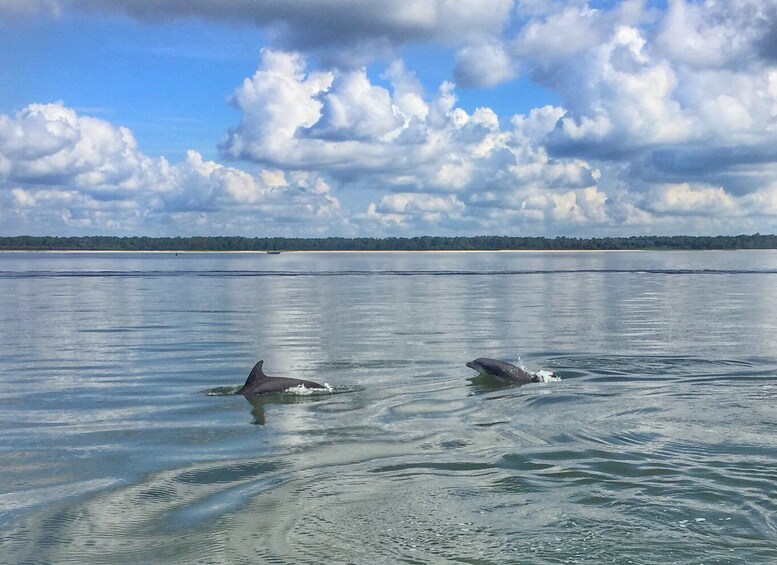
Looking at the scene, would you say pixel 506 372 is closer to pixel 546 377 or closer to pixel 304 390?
pixel 546 377

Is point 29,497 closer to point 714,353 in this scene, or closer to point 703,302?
Answer: point 714,353

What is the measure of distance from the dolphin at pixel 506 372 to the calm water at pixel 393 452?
60 cm

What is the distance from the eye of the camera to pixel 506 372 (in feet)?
72.6

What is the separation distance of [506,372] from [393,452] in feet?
26.0

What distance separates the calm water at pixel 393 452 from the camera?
10.5 metres

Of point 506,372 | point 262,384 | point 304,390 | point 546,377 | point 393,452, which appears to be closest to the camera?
point 393,452

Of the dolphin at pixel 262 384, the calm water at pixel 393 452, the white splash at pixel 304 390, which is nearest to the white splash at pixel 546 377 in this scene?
the calm water at pixel 393 452

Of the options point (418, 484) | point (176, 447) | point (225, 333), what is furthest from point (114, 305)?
point (418, 484)

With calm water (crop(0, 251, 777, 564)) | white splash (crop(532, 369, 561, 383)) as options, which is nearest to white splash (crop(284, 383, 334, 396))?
calm water (crop(0, 251, 777, 564))

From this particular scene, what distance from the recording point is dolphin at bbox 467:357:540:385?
22.1m

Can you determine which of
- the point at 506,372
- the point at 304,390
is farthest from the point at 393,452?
the point at 506,372

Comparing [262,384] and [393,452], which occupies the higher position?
[262,384]

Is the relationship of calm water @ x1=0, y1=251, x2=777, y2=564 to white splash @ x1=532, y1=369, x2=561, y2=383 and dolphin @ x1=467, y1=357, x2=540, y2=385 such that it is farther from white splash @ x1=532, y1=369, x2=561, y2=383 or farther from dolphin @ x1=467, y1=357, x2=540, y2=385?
dolphin @ x1=467, y1=357, x2=540, y2=385

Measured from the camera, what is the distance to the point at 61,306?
52.5m
